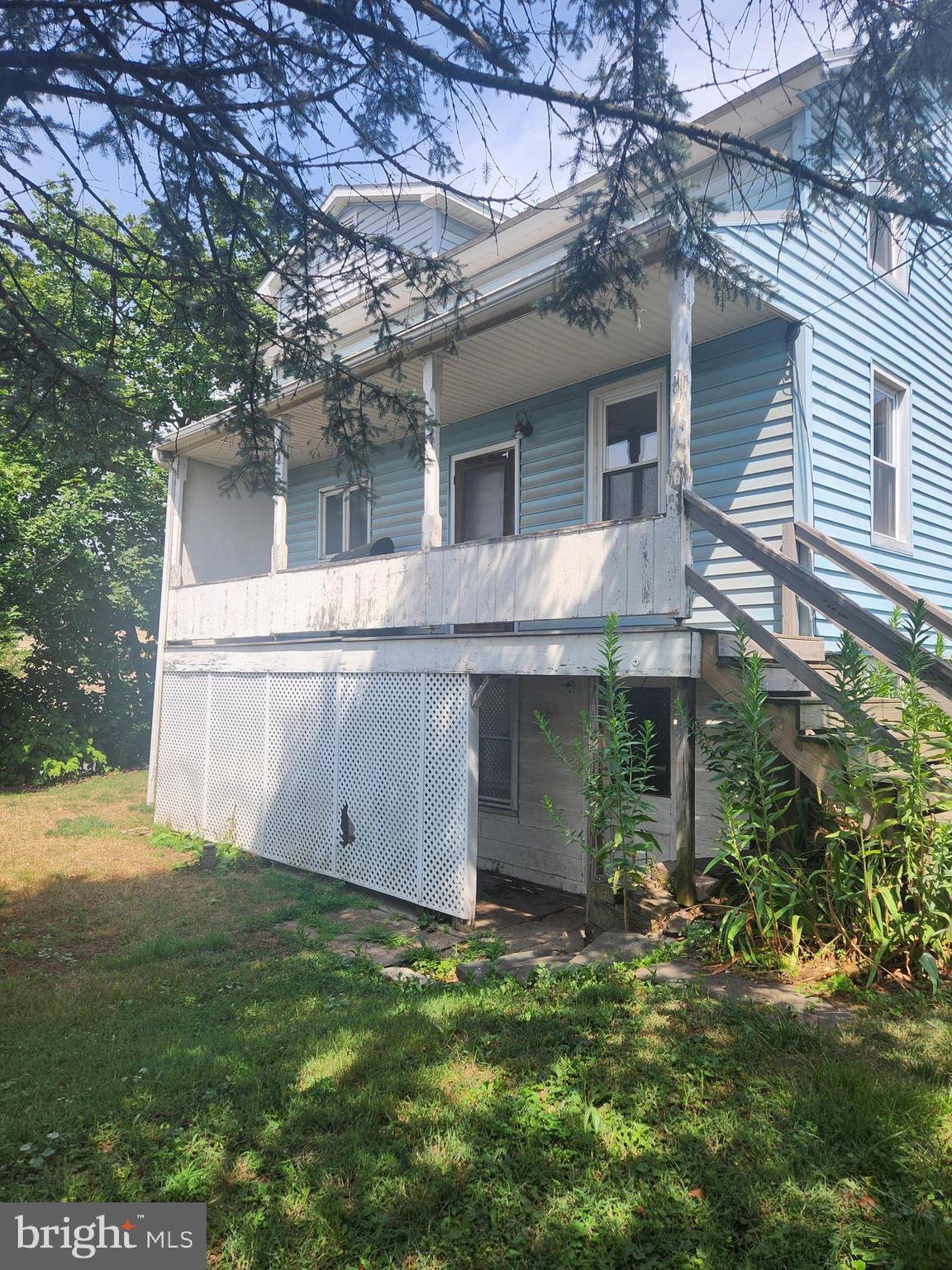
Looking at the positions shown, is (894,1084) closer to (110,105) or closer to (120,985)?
(120,985)

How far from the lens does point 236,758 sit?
396 inches

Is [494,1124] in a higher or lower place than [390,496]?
lower

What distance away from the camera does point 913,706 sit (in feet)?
13.3

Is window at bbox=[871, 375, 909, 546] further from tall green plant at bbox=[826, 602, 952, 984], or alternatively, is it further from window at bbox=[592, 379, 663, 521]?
tall green plant at bbox=[826, 602, 952, 984]

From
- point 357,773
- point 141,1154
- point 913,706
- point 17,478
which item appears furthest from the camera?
point 17,478

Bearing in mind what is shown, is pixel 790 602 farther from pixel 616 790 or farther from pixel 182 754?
pixel 182 754

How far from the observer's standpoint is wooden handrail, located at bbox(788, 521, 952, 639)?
450 centimetres

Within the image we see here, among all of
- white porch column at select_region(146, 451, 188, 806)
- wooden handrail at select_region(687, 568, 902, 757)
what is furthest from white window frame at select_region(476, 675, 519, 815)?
white porch column at select_region(146, 451, 188, 806)

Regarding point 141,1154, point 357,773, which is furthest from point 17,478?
point 141,1154

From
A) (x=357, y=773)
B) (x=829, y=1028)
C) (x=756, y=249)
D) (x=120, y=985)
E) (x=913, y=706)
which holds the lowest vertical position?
(x=120, y=985)

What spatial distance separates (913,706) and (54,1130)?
4361mm

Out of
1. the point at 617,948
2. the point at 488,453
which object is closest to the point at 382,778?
the point at 617,948

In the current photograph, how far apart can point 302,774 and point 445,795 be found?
2436 mm

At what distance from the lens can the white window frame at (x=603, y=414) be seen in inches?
301
